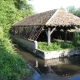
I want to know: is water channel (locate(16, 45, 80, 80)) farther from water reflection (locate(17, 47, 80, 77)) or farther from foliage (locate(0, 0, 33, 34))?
foliage (locate(0, 0, 33, 34))

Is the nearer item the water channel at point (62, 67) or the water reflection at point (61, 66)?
the water channel at point (62, 67)

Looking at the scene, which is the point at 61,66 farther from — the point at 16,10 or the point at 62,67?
the point at 16,10

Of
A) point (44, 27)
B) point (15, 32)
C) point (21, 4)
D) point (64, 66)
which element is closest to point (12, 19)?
point (15, 32)

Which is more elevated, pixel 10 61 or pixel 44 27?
pixel 44 27

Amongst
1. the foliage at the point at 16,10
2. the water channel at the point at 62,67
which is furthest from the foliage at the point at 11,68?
the foliage at the point at 16,10

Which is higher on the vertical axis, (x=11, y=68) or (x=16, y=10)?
(x=16, y=10)

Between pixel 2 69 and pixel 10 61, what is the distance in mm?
939

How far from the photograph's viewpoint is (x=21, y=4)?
37.6m

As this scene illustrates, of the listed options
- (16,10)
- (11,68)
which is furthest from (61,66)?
(16,10)

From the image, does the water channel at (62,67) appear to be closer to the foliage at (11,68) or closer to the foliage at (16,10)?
the foliage at (11,68)

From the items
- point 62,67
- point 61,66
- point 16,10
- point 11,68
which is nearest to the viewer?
point 11,68

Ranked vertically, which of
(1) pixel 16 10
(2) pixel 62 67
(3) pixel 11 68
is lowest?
(2) pixel 62 67

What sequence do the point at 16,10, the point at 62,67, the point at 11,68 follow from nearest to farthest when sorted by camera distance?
the point at 11,68 → the point at 62,67 → the point at 16,10

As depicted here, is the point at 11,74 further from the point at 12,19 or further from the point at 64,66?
the point at 12,19
